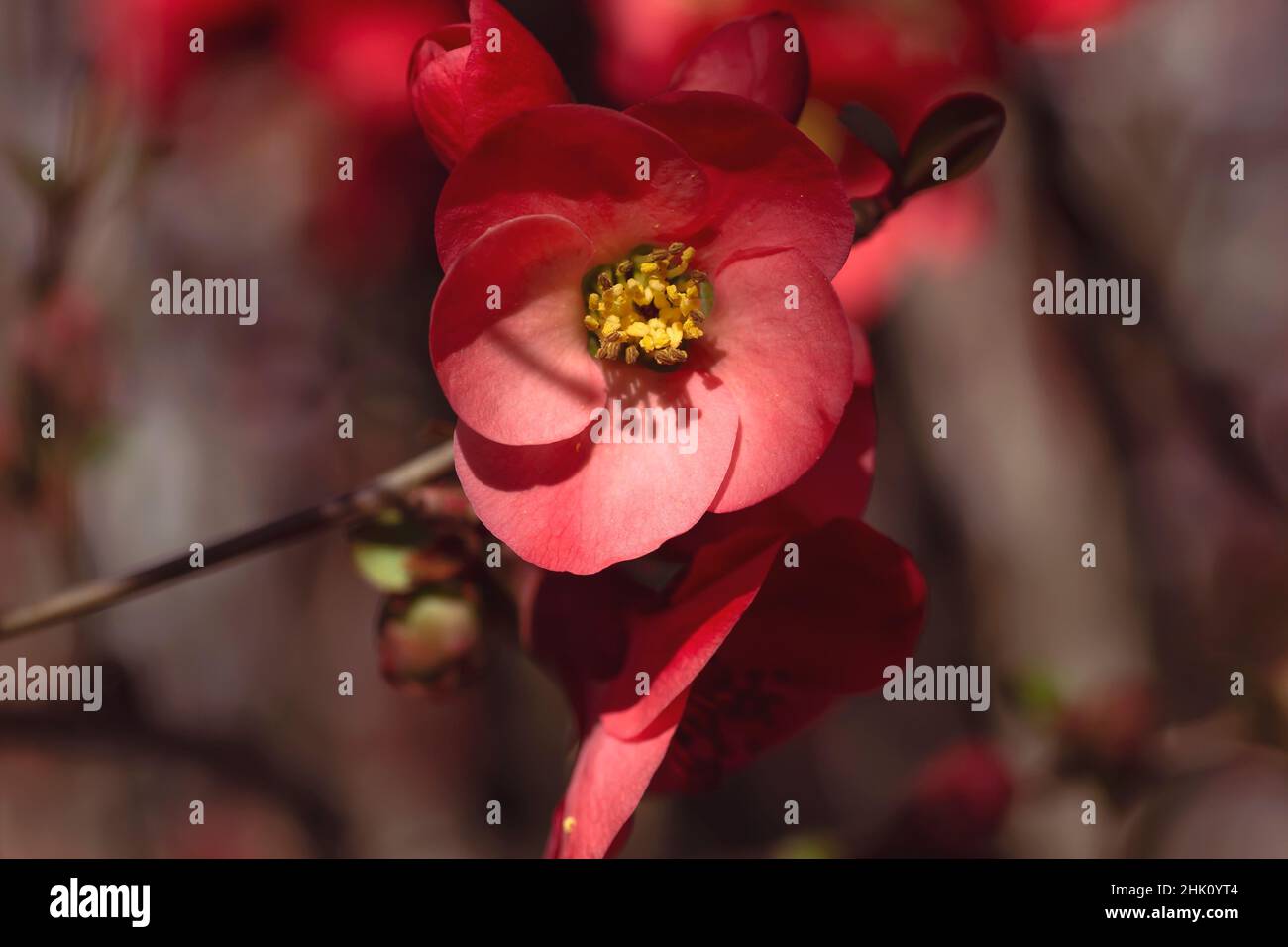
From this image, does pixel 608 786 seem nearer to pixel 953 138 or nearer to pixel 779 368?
pixel 779 368

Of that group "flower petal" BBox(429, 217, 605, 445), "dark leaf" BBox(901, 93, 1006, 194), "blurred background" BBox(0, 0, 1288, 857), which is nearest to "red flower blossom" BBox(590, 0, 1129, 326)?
"blurred background" BBox(0, 0, 1288, 857)

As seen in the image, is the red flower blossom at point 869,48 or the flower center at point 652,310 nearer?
the flower center at point 652,310

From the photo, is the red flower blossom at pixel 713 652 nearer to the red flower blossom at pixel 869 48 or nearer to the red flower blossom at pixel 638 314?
the red flower blossom at pixel 638 314

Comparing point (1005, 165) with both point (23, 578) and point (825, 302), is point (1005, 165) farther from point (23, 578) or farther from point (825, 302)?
point (23, 578)

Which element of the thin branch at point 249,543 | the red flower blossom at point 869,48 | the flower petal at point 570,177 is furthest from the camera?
the red flower blossom at point 869,48

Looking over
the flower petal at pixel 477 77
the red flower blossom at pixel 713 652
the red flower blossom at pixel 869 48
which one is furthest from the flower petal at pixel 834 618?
the red flower blossom at pixel 869 48
